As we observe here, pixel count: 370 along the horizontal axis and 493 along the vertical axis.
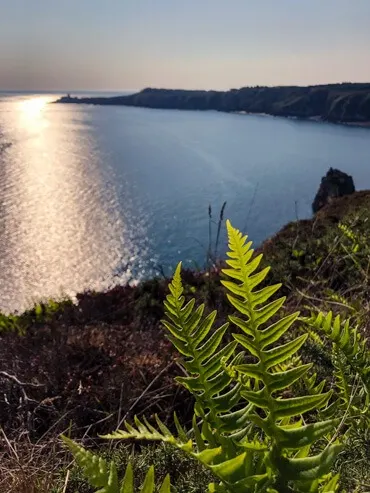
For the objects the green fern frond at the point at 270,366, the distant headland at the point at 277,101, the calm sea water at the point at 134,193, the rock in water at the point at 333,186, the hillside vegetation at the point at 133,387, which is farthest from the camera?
the distant headland at the point at 277,101

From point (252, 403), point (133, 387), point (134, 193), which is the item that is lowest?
point (134, 193)

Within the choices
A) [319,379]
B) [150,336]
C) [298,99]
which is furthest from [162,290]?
[298,99]

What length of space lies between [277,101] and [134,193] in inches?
2934

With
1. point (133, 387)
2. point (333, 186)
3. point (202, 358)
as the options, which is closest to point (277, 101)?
point (333, 186)

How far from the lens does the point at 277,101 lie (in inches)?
4171

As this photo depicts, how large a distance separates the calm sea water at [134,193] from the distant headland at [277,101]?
44.1ft

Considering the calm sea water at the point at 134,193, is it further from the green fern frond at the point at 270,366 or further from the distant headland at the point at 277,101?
the distant headland at the point at 277,101

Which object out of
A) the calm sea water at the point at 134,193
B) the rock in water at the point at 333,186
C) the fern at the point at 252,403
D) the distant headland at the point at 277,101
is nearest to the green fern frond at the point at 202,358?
the fern at the point at 252,403

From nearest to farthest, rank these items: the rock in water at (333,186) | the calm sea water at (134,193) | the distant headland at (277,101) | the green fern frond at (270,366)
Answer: the green fern frond at (270,366), the calm sea water at (134,193), the rock in water at (333,186), the distant headland at (277,101)

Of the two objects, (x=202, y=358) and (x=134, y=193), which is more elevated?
(x=202, y=358)

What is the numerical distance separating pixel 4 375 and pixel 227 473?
289 cm

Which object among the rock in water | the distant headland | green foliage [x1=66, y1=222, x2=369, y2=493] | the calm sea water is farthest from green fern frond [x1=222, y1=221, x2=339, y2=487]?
the distant headland

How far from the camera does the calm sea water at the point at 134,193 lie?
24.6m

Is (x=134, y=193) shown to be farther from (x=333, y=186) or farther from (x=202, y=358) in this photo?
(x=202, y=358)
